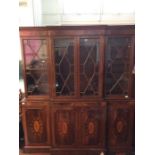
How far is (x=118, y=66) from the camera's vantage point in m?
2.78

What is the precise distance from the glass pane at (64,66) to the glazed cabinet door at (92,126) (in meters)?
0.37

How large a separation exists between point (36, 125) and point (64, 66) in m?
0.99

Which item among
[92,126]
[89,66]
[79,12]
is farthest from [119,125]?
[79,12]

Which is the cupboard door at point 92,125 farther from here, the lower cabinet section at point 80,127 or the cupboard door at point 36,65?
the cupboard door at point 36,65

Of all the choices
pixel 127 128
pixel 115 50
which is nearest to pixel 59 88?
pixel 115 50

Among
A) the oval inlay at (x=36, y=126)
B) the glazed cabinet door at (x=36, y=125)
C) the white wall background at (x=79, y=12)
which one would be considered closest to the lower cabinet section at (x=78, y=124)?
the glazed cabinet door at (x=36, y=125)

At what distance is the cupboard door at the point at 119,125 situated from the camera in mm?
2801

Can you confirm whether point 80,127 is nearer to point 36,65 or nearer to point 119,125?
point 119,125

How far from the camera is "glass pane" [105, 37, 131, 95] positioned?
2688 millimetres

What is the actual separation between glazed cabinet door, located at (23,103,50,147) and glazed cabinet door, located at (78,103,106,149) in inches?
20.5

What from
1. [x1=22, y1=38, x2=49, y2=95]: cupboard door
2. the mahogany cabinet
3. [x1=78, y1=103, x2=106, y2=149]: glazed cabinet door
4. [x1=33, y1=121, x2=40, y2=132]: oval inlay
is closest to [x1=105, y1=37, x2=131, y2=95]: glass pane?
the mahogany cabinet

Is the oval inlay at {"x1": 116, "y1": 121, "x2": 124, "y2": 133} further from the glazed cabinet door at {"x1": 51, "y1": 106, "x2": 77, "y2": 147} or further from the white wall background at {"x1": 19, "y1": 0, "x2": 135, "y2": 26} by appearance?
the white wall background at {"x1": 19, "y1": 0, "x2": 135, "y2": 26}

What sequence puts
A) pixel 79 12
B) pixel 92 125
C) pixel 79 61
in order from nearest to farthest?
pixel 79 61
pixel 92 125
pixel 79 12
